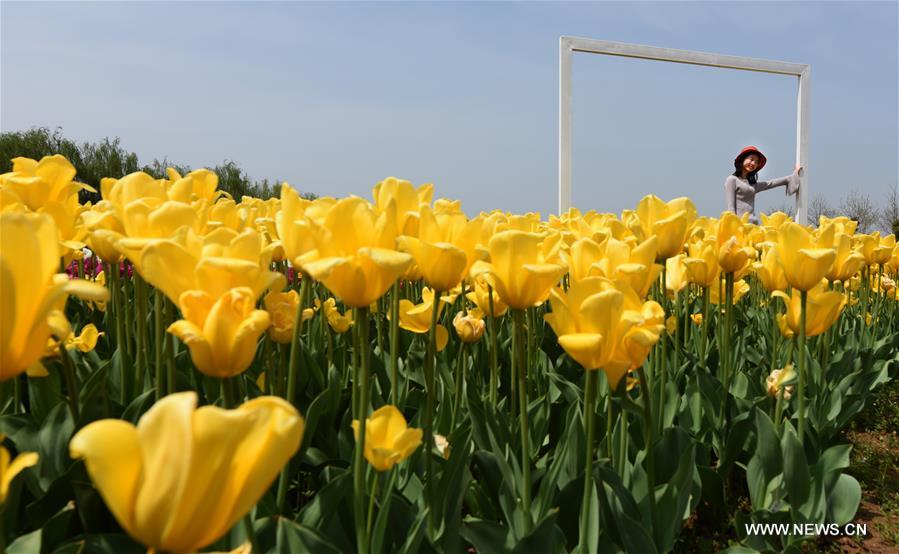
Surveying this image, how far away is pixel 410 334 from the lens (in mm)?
3268

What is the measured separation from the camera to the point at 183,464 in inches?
21.7

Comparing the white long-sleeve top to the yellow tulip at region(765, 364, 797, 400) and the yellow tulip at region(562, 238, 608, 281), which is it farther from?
the yellow tulip at region(562, 238, 608, 281)

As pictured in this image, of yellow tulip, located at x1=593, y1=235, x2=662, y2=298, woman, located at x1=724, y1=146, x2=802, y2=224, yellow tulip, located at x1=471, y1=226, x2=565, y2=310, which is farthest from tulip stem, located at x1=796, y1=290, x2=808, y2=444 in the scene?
woman, located at x1=724, y1=146, x2=802, y2=224

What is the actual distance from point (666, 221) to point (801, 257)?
39 centimetres

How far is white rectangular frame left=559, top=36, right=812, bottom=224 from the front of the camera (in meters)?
12.6

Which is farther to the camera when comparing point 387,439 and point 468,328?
point 468,328

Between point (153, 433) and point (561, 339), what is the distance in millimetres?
767

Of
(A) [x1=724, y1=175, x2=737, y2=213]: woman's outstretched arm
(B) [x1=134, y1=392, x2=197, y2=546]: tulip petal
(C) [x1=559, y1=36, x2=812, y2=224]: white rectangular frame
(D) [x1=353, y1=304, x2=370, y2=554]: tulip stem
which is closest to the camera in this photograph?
(B) [x1=134, y1=392, x2=197, y2=546]: tulip petal

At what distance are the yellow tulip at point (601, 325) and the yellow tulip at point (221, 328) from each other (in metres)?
0.53

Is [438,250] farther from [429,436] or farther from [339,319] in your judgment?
[339,319]

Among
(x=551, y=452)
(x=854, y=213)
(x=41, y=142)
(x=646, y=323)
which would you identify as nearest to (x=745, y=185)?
(x=551, y=452)

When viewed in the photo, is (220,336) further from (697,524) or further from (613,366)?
(697,524)

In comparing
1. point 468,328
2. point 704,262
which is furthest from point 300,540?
point 704,262

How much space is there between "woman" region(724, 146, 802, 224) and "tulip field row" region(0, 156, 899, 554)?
23.0ft
